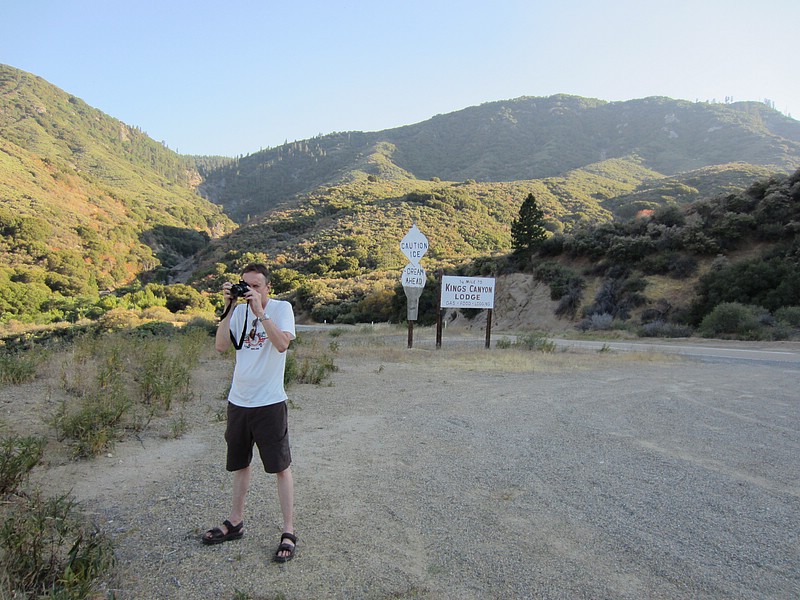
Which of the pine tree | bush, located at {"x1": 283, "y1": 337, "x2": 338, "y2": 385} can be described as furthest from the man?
the pine tree

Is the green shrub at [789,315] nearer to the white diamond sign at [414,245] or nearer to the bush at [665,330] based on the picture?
the bush at [665,330]

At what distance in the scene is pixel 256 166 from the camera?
519ft

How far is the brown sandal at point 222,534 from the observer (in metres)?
2.98

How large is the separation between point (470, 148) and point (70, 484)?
13200cm

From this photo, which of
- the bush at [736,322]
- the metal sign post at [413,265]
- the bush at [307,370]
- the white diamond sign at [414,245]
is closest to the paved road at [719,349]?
the bush at [736,322]

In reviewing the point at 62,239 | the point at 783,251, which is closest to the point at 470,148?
the point at 62,239

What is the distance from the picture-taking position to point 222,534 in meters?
3.02

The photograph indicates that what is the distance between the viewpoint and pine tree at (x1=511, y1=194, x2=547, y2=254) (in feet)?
105

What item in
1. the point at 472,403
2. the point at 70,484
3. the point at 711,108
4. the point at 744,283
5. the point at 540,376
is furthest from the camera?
the point at 711,108

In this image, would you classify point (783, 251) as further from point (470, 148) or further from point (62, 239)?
point (470, 148)

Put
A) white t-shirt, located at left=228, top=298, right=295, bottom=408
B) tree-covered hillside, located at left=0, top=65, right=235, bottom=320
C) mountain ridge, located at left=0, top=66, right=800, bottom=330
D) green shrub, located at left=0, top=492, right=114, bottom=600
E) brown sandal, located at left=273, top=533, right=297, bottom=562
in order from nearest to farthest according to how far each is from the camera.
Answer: green shrub, located at left=0, top=492, right=114, bottom=600 < brown sandal, located at left=273, top=533, right=297, bottom=562 < white t-shirt, located at left=228, top=298, right=295, bottom=408 < tree-covered hillside, located at left=0, top=65, right=235, bottom=320 < mountain ridge, located at left=0, top=66, right=800, bottom=330

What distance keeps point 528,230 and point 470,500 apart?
29996mm

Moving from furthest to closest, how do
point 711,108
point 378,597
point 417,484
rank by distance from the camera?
point 711,108
point 417,484
point 378,597

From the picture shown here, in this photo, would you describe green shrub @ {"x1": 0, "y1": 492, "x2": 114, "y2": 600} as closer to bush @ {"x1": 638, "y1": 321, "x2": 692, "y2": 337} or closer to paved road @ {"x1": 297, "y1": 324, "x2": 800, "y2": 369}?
paved road @ {"x1": 297, "y1": 324, "x2": 800, "y2": 369}
